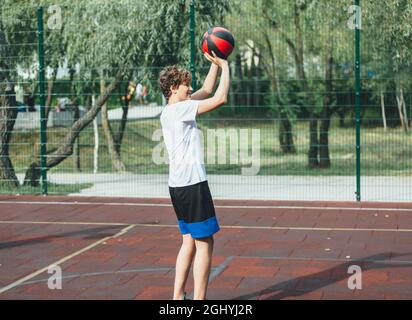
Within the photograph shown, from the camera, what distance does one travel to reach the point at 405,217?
36.9ft

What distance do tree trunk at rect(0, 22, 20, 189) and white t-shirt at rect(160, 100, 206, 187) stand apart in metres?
8.70

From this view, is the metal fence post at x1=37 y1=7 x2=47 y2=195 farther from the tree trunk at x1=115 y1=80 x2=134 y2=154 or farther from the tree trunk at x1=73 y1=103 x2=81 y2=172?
the tree trunk at x1=73 y1=103 x2=81 y2=172

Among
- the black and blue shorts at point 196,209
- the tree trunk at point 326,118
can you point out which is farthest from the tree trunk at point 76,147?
the black and blue shorts at point 196,209

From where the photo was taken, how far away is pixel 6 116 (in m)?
14.6

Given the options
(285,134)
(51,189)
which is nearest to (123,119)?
(51,189)

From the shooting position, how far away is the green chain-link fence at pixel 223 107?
14.0 metres

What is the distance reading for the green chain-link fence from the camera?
14.0 meters

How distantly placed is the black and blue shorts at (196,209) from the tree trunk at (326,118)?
398 inches

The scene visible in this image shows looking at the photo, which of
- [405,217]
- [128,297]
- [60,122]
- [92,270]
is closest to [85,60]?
[60,122]

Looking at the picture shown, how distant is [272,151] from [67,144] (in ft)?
14.5

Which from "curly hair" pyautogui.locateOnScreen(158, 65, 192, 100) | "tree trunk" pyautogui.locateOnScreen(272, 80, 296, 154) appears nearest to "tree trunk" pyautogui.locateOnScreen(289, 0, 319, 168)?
"tree trunk" pyautogui.locateOnScreen(272, 80, 296, 154)

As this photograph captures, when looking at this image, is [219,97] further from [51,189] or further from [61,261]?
[51,189]
